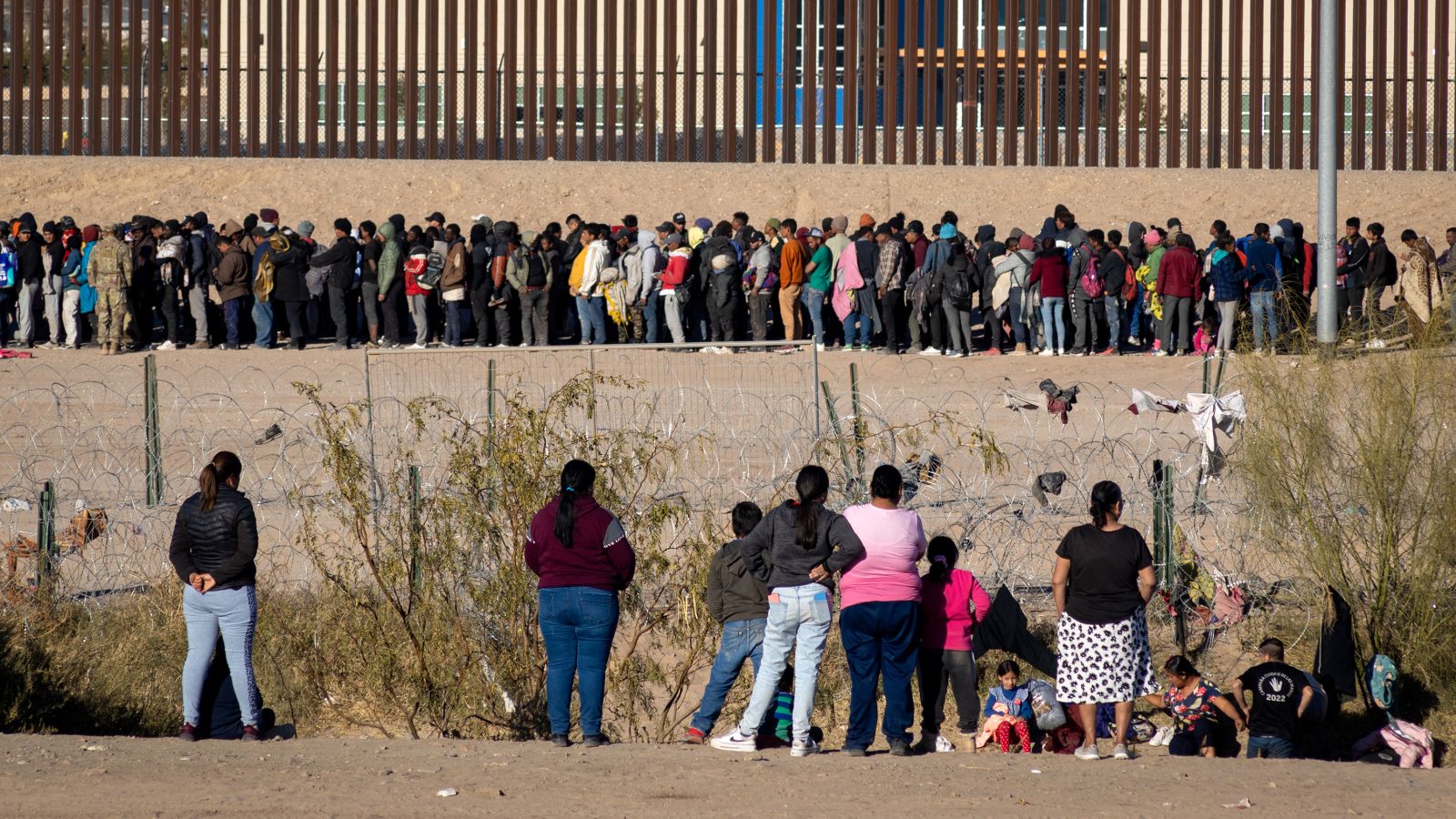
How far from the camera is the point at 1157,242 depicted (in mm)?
17344

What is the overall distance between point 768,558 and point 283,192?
60.4 feet

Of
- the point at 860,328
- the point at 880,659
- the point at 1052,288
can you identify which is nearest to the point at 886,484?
the point at 880,659

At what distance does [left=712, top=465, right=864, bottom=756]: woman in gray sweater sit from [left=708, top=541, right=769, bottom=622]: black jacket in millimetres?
287

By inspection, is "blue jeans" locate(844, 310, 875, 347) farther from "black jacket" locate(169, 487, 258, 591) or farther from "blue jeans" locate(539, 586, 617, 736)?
"black jacket" locate(169, 487, 258, 591)

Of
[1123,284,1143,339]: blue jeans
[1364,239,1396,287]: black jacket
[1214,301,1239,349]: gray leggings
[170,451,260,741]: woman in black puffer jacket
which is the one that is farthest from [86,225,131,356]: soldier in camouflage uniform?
[1364,239,1396,287]: black jacket

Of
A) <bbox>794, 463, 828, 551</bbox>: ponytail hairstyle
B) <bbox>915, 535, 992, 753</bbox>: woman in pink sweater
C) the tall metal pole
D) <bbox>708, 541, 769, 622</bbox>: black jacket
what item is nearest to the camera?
<bbox>794, 463, 828, 551</bbox>: ponytail hairstyle

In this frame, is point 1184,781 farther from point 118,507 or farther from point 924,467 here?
point 118,507

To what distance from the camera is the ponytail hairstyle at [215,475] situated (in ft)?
23.3

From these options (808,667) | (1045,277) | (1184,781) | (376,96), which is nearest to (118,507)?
(808,667)

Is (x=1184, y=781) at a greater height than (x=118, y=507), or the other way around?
(x=118, y=507)

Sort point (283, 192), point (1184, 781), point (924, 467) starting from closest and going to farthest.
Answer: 1. point (1184, 781)
2. point (924, 467)
3. point (283, 192)

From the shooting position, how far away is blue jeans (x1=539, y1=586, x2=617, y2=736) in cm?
706

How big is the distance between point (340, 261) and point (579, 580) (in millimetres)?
11431

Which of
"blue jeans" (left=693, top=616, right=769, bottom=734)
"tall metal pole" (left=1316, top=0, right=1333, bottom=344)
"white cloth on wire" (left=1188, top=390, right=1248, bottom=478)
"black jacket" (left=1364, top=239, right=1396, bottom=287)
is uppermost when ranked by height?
"tall metal pole" (left=1316, top=0, right=1333, bottom=344)
